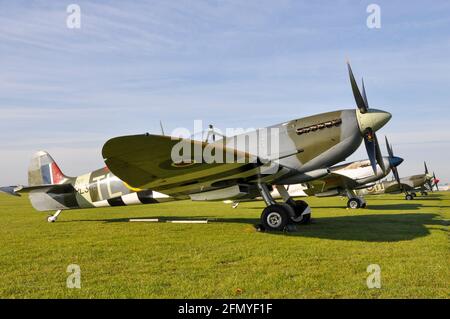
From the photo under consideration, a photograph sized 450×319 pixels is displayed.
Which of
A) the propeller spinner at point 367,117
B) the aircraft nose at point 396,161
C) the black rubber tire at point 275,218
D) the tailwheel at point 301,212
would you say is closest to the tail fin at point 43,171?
the black rubber tire at point 275,218

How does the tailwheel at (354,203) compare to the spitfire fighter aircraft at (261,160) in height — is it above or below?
below

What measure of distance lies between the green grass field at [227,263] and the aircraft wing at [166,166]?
124 cm

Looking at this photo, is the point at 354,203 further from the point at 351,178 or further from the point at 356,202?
the point at 351,178

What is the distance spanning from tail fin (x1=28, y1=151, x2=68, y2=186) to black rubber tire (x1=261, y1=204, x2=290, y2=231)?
318 inches

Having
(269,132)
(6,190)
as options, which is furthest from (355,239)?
(6,190)

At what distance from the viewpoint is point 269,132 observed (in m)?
A: 9.38

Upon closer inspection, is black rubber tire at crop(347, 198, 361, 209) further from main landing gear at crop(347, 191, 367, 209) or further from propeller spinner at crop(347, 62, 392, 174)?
propeller spinner at crop(347, 62, 392, 174)

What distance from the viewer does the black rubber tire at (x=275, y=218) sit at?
8.65m

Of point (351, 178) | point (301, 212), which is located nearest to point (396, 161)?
point (351, 178)

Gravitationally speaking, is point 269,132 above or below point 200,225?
above

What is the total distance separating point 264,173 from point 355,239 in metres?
2.51

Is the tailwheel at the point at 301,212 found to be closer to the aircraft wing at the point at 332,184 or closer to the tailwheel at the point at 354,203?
the aircraft wing at the point at 332,184

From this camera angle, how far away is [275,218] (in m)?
8.77
